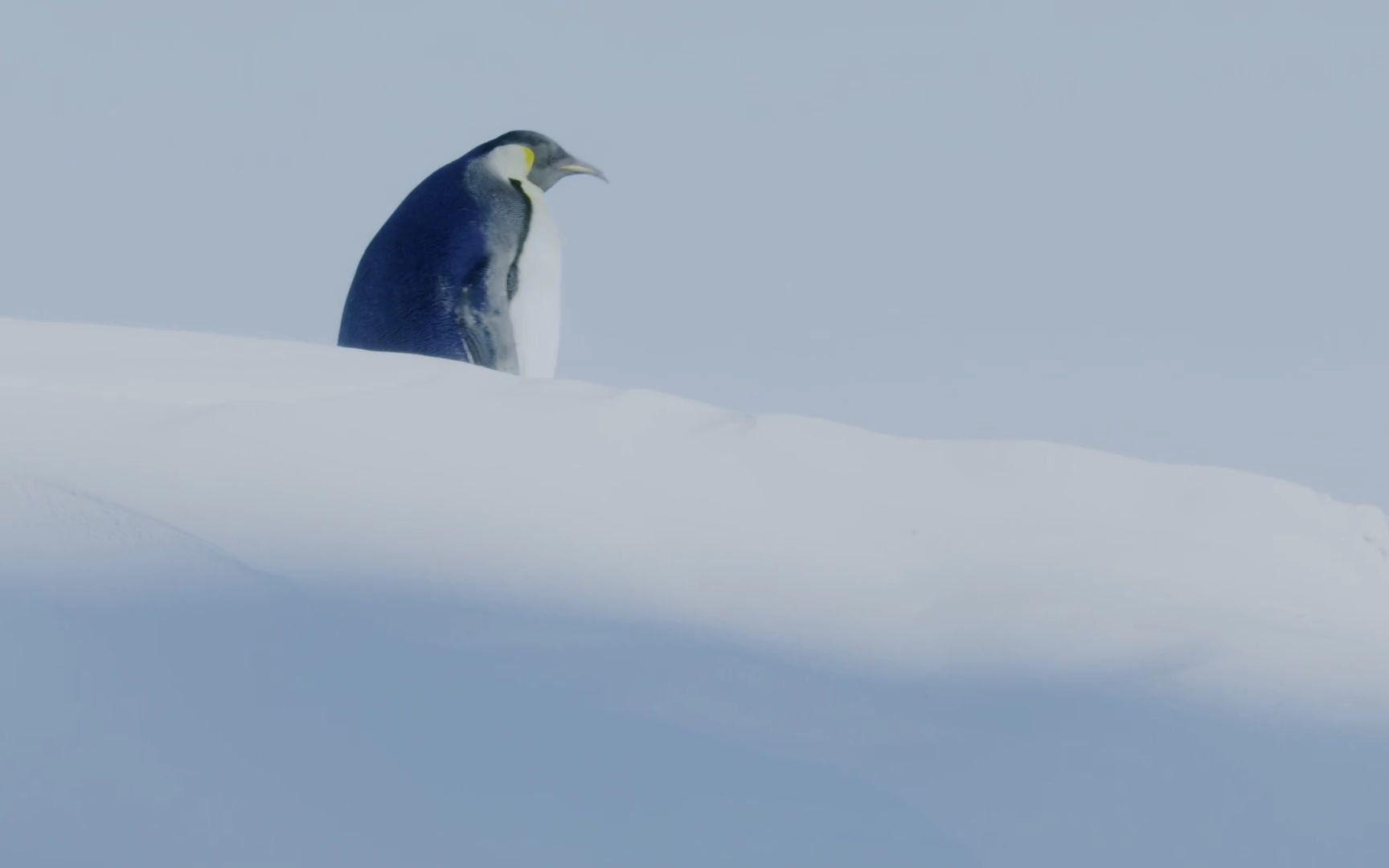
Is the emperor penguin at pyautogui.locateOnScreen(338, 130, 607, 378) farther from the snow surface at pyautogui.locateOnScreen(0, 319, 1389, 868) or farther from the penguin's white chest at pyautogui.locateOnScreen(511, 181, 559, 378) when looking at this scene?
the snow surface at pyautogui.locateOnScreen(0, 319, 1389, 868)

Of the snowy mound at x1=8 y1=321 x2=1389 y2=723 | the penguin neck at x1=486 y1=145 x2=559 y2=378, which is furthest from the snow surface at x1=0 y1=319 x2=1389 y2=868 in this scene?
the penguin neck at x1=486 y1=145 x2=559 y2=378

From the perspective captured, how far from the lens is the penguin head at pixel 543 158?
22.7ft

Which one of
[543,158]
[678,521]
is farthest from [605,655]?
[543,158]

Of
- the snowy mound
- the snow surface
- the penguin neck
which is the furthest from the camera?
the penguin neck

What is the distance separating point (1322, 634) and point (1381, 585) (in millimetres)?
438

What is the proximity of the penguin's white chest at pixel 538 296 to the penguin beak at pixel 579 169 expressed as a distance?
1.90 feet

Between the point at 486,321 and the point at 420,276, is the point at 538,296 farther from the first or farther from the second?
the point at 420,276

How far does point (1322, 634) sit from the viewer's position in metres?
1.87

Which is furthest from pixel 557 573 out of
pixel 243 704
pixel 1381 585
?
pixel 1381 585

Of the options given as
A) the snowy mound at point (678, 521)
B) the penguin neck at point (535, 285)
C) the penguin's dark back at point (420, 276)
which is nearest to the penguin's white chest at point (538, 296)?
the penguin neck at point (535, 285)

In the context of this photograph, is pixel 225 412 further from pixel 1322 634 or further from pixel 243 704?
pixel 1322 634

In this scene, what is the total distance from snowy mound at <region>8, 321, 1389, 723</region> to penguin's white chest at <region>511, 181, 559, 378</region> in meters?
3.79

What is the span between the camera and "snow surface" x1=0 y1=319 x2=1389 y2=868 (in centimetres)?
130

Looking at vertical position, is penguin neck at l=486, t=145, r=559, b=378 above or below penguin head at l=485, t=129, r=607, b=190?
below
